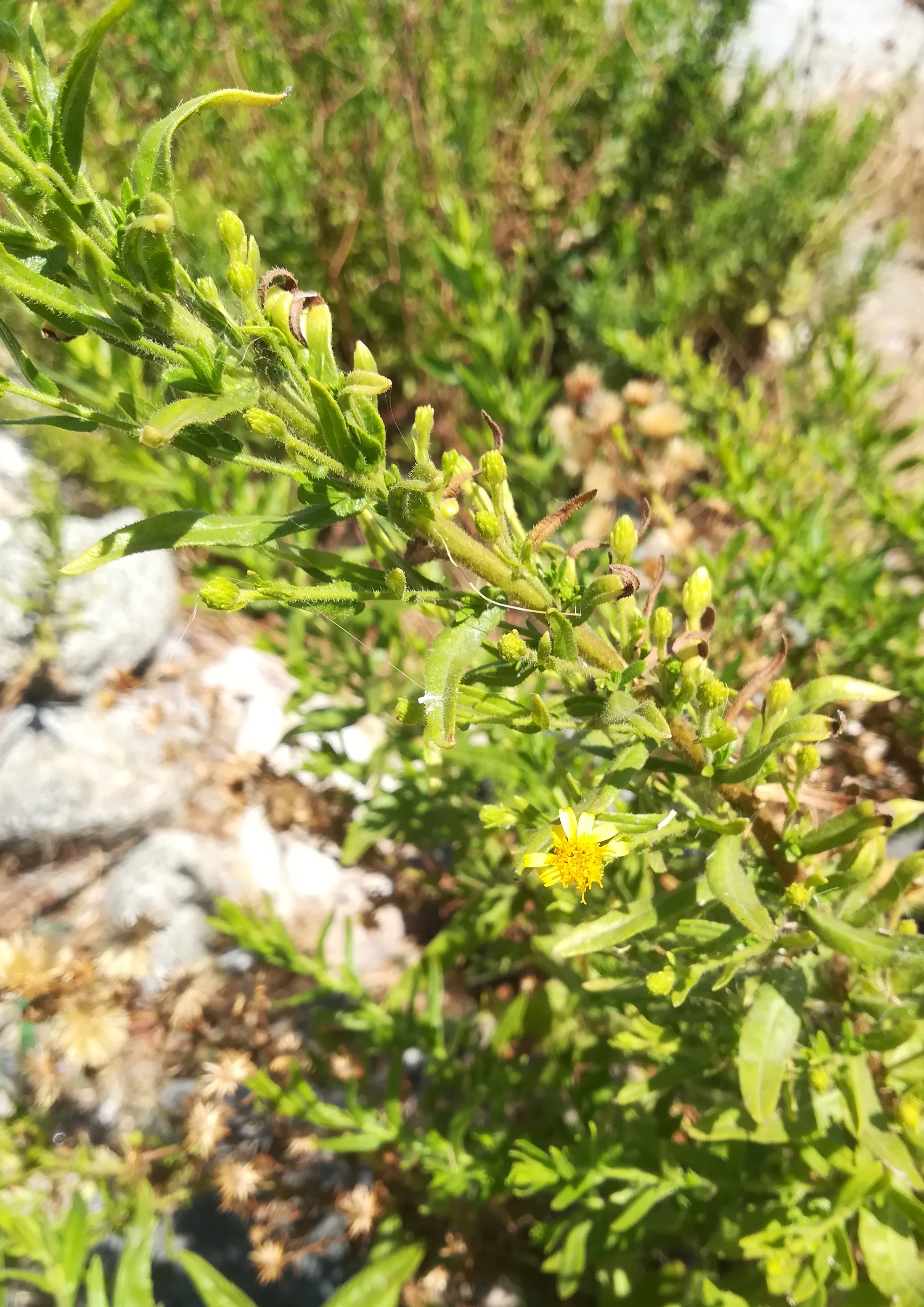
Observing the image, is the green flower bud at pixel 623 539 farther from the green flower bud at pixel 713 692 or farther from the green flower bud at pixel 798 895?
the green flower bud at pixel 798 895

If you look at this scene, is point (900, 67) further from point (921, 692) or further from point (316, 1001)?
point (316, 1001)

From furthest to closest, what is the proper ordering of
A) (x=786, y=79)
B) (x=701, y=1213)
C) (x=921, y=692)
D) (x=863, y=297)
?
(x=786, y=79) < (x=863, y=297) < (x=921, y=692) < (x=701, y=1213)

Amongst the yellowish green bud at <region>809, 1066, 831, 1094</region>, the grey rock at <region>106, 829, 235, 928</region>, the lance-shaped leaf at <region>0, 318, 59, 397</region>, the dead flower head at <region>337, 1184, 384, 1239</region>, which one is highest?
the lance-shaped leaf at <region>0, 318, 59, 397</region>

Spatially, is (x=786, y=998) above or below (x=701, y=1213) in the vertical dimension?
above

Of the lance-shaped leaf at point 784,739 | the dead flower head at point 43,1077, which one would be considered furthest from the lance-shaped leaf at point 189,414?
the dead flower head at point 43,1077

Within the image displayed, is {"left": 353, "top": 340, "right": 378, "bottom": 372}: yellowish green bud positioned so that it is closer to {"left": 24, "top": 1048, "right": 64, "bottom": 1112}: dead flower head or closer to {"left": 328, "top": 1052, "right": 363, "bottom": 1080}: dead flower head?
{"left": 328, "top": 1052, "right": 363, "bottom": 1080}: dead flower head

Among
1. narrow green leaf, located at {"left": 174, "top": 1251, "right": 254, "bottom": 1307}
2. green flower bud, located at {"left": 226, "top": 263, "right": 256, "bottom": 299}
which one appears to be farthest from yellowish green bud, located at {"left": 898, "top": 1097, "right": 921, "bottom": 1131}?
green flower bud, located at {"left": 226, "top": 263, "right": 256, "bottom": 299}

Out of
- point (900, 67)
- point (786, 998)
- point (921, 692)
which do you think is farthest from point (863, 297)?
point (786, 998)
